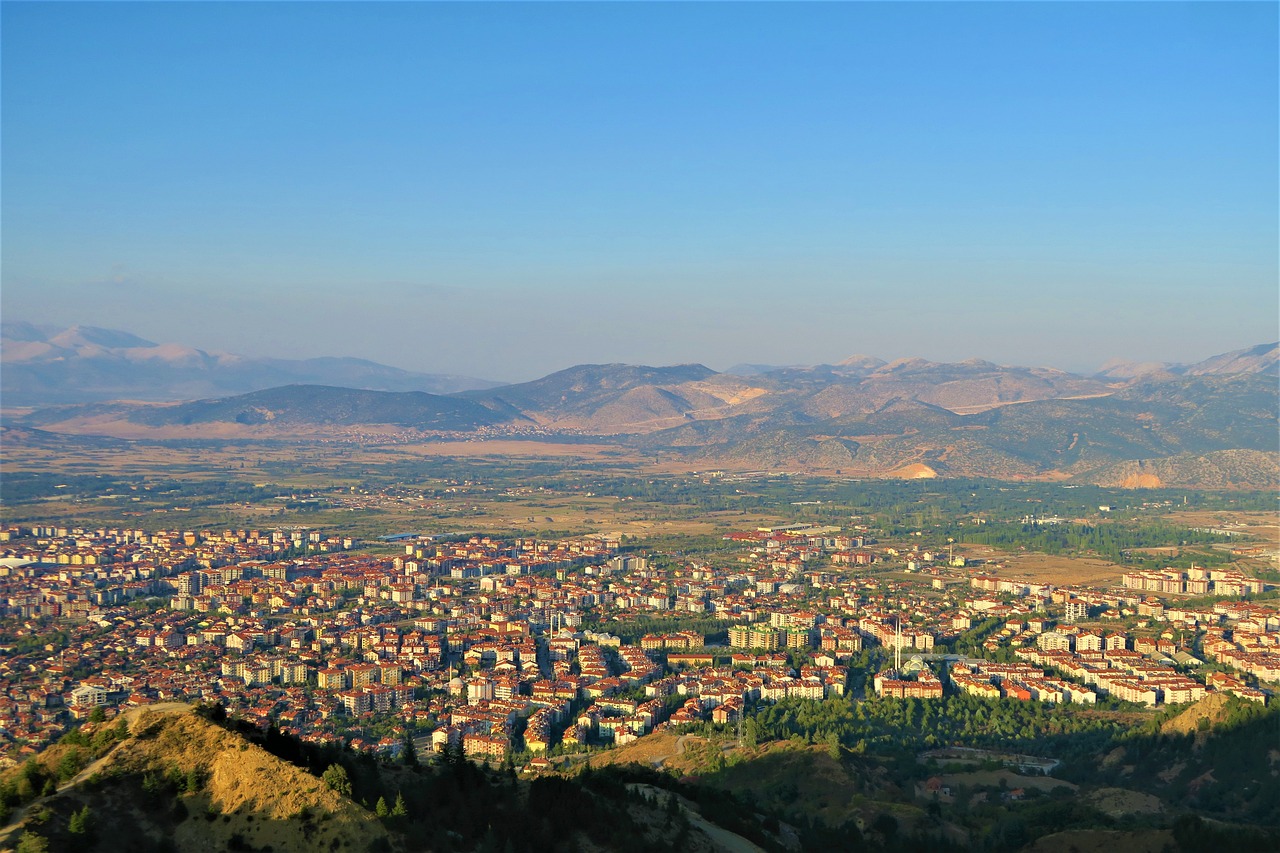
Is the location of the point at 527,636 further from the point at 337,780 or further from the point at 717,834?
the point at 337,780

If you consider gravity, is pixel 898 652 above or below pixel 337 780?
below

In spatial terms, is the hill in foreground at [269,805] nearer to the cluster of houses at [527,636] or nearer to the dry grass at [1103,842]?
the dry grass at [1103,842]

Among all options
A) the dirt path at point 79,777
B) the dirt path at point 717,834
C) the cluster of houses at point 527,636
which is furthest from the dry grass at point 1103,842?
the dirt path at point 79,777

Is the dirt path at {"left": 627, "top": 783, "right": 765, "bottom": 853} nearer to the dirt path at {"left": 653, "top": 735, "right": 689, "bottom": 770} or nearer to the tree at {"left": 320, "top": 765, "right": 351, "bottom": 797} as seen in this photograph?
the tree at {"left": 320, "top": 765, "right": 351, "bottom": 797}

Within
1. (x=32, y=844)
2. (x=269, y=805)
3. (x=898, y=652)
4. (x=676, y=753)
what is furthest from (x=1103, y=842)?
(x=898, y=652)

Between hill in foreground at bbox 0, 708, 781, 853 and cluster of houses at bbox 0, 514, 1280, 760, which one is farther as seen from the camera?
cluster of houses at bbox 0, 514, 1280, 760

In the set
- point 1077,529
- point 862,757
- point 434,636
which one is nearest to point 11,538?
point 434,636

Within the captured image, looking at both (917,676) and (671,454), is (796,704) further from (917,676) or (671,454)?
(671,454)

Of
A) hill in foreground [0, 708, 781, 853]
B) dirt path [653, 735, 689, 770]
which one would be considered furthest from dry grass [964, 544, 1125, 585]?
hill in foreground [0, 708, 781, 853]

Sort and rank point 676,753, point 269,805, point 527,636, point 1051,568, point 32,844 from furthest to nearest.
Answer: point 1051,568
point 527,636
point 676,753
point 269,805
point 32,844

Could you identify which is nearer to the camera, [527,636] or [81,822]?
[81,822]
